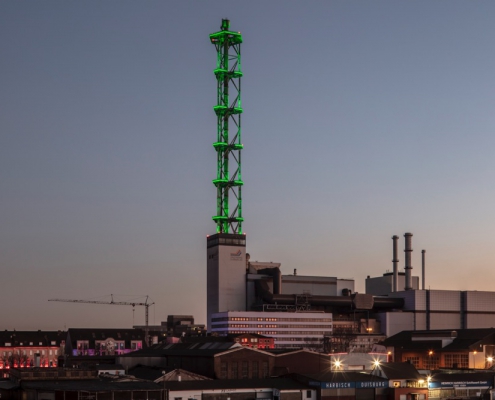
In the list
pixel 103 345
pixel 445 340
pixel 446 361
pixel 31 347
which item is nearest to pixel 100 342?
pixel 103 345

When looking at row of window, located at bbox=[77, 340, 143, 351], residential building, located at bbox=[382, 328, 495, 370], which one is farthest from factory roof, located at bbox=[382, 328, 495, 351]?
row of window, located at bbox=[77, 340, 143, 351]

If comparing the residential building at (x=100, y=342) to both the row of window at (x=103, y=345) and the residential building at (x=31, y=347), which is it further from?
the residential building at (x=31, y=347)

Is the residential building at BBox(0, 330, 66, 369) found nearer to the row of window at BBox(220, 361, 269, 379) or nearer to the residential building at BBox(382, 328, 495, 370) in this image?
the residential building at BBox(382, 328, 495, 370)

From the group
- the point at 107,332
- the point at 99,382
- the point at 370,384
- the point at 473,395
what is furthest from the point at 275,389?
the point at 107,332

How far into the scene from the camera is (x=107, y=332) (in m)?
186

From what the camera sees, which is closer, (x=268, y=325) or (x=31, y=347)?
(x=31, y=347)

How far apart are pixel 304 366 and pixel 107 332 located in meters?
81.3

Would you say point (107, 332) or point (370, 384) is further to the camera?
point (107, 332)

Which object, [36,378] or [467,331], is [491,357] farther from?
[36,378]

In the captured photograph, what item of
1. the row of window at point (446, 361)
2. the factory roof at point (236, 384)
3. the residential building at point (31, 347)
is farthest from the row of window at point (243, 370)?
the residential building at point (31, 347)

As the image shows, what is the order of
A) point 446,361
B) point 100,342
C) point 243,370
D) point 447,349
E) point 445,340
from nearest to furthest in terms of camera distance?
point 243,370 → point 446,361 → point 447,349 → point 445,340 → point 100,342

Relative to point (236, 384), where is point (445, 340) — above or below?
above

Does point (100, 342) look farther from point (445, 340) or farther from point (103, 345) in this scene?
point (445, 340)

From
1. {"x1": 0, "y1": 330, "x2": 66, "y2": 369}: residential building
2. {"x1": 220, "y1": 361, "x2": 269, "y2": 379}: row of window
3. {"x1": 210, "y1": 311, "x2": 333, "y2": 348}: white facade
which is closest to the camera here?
{"x1": 220, "y1": 361, "x2": 269, "y2": 379}: row of window
